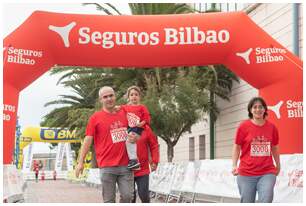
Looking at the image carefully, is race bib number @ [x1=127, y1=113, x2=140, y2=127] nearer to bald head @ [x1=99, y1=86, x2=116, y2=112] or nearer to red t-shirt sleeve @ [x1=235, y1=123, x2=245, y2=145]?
bald head @ [x1=99, y1=86, x2=116, y2=112]

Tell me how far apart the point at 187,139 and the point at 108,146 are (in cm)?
2630

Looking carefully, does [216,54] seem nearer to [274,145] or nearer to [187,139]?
[274,145]

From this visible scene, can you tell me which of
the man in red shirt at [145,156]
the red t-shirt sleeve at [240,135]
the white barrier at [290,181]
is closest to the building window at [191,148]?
the white barrier at [290,181]

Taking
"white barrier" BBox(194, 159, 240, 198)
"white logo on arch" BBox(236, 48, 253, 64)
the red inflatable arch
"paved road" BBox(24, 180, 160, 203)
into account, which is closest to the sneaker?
"white barrier" BBox(194, 159, 240, 198)

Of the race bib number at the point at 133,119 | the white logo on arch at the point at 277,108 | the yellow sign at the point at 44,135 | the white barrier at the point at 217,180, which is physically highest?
the yellow sign at the point at 44,135

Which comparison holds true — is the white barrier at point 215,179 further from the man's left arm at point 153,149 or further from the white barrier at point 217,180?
the man's left arm at point 153,149

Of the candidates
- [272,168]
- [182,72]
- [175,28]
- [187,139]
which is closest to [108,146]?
[272,168]

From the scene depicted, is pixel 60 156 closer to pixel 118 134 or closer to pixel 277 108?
pixel 277 108

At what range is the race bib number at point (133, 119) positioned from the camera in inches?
268

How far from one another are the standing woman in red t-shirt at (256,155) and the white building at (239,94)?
9624 mm

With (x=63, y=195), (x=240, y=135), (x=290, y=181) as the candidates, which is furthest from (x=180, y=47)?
(x=63, y=195)

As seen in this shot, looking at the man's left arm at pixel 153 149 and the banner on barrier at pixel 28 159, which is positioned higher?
the banner on barrier at pixel 28 159

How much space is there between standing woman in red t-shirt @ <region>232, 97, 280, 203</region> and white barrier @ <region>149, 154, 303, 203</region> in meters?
2.35

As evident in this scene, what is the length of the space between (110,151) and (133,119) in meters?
0.60
